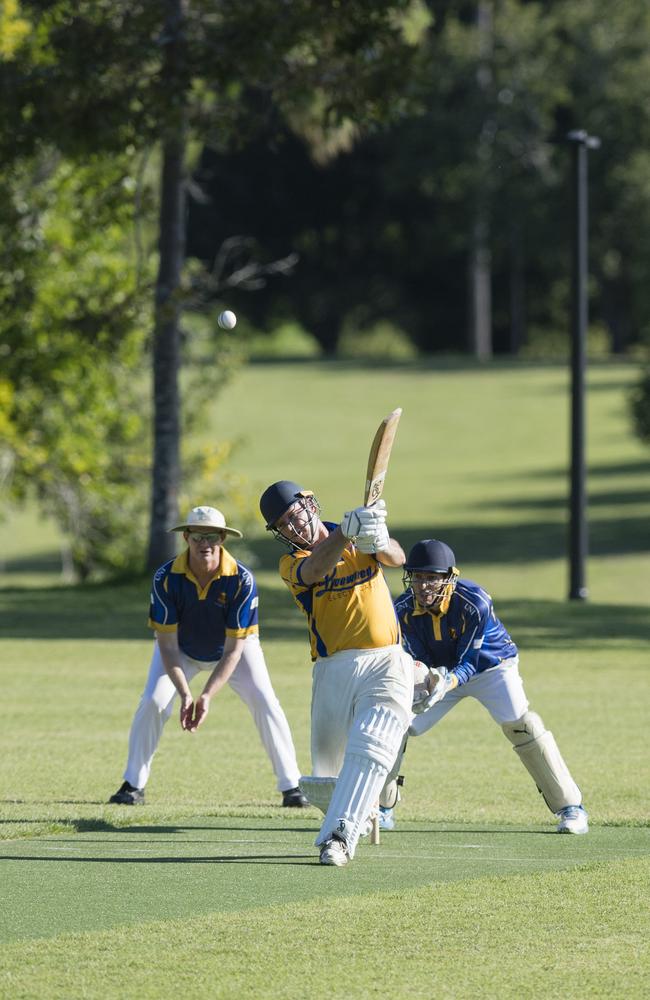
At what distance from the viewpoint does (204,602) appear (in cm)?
1053

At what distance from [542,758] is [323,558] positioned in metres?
2.25

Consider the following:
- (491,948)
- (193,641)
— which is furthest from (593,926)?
(193,641)

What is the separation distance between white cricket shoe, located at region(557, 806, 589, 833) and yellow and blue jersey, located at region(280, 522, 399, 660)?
1.79 meters

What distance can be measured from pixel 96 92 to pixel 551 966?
56.1 ft

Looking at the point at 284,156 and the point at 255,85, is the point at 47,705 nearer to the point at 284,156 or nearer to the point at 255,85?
the point at 255,85

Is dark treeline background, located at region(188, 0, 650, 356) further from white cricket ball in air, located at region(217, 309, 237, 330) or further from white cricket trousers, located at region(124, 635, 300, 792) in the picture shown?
white cricket trousers, located at region(124, 635, 300, 792)

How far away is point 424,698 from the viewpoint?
9.28 m

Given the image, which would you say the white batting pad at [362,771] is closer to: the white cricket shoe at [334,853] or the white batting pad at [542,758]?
the white cricket shoe at [334,853]

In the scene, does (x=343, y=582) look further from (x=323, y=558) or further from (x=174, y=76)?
(x=174, y=76)

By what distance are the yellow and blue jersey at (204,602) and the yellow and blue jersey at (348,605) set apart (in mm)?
1716

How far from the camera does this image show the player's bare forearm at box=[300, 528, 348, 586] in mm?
8141

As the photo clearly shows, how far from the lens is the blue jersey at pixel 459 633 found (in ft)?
32.0

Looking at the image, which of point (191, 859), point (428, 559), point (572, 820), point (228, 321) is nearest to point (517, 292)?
point (228, 321)

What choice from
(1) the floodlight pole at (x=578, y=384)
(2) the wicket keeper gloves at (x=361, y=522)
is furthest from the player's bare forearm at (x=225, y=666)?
(1) the floodlight pole at (x=578, y=384)
